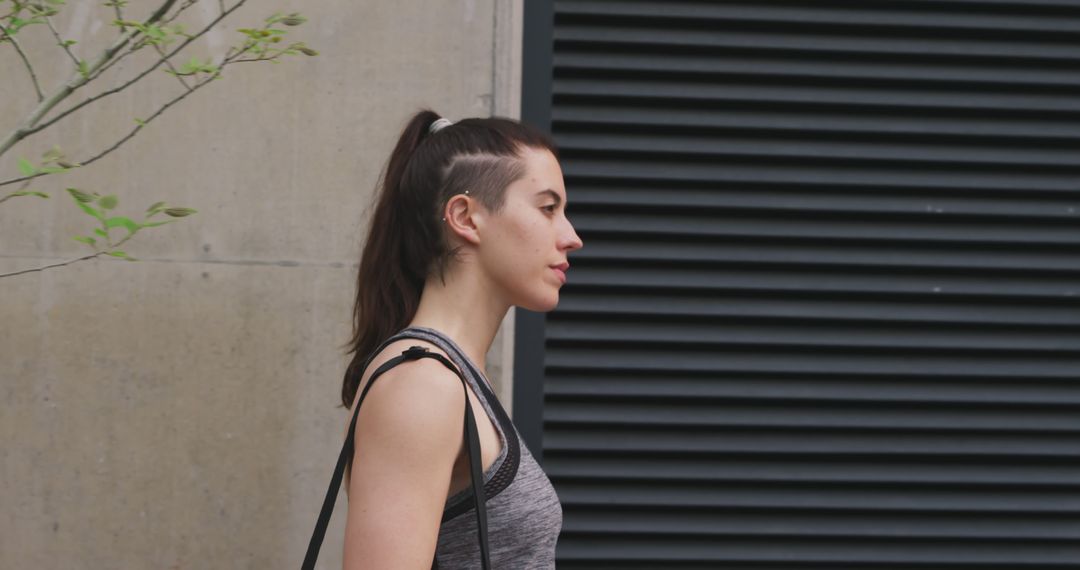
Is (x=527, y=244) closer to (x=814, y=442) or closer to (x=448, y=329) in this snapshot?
(x=448, y=329)

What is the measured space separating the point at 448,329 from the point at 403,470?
0.39m

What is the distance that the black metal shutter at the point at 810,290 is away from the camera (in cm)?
379

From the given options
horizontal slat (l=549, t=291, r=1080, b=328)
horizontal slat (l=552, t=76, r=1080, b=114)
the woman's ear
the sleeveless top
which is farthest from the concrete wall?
the sleeveless top

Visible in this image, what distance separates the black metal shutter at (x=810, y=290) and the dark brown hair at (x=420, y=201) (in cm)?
160

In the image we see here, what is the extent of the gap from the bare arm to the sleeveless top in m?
0.15

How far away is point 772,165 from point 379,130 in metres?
1.35

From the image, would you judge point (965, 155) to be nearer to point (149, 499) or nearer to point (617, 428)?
point (617, 428)

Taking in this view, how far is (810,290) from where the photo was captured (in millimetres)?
3846

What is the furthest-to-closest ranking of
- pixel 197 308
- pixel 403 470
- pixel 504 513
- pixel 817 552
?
pixel 817 552 < pixel 197 308 < pixel 504 513 < pixel 403 470

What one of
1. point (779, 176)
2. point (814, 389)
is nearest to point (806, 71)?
point (779, 176)

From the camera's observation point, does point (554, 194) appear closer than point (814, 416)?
Yes

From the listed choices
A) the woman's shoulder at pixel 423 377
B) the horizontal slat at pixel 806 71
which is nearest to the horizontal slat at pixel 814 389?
the horizontal slat at pixel 806 71

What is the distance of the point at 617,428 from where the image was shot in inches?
149

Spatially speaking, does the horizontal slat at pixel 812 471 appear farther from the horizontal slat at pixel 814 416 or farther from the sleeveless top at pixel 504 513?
the sleeveless top at pixel 504 513
